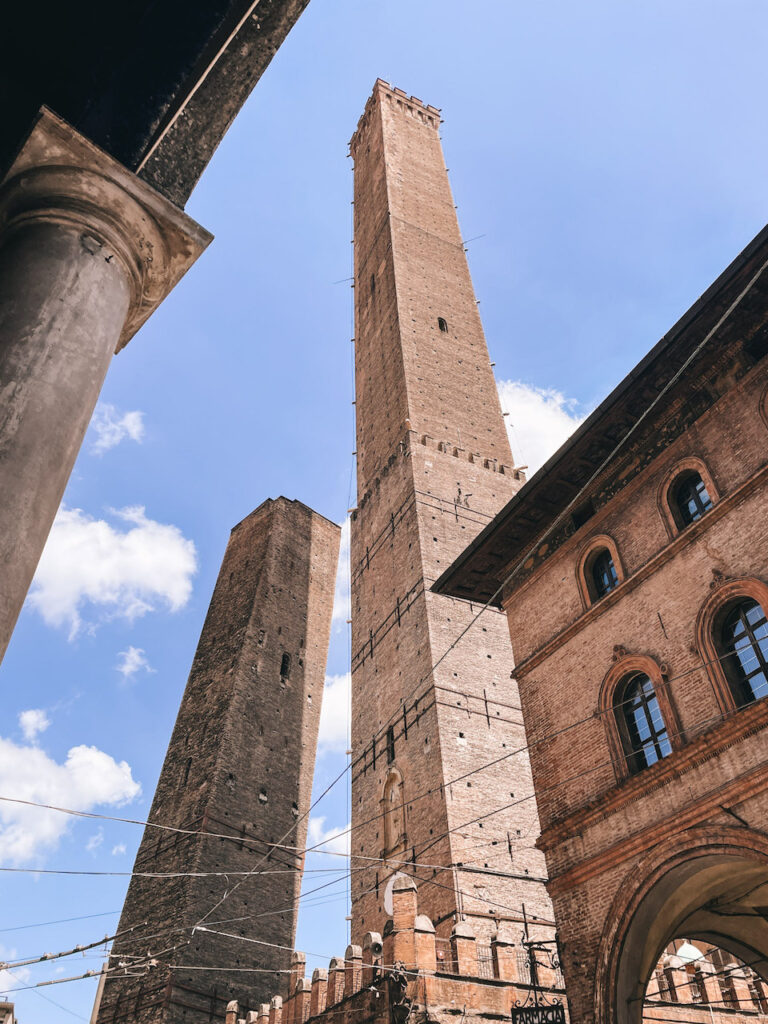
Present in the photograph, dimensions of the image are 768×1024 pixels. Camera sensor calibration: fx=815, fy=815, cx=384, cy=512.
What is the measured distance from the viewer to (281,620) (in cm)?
2375

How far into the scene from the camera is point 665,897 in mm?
7180

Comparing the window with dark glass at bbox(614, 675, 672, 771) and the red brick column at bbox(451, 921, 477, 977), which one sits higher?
the window with dark glass at bbox(614, 675, 672, 771)

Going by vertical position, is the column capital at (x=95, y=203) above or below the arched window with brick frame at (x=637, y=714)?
below

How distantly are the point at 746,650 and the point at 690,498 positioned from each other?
1793 mm

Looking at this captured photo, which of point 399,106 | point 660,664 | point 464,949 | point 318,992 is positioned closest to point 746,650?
point 660,664

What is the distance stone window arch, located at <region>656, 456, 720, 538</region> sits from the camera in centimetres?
803

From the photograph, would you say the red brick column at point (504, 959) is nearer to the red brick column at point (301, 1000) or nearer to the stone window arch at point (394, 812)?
the red brick column at point (301, 1000)

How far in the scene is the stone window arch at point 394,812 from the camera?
45.9 ft

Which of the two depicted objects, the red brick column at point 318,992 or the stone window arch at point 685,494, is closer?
the stone window arch at point 685,494

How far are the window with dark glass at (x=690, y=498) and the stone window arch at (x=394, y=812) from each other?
26.7ft

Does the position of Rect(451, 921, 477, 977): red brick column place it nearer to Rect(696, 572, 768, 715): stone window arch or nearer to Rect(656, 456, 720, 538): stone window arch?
Rect(696, 572, 768, 715): stone window arch

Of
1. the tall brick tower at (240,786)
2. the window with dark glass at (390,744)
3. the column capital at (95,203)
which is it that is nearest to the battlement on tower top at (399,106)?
the tall brick tower at (240,786)

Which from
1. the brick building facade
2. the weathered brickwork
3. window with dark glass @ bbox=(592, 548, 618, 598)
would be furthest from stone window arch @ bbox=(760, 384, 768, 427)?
the weathered brickwork

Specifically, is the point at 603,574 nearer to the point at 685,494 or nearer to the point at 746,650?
the point at 685,494
